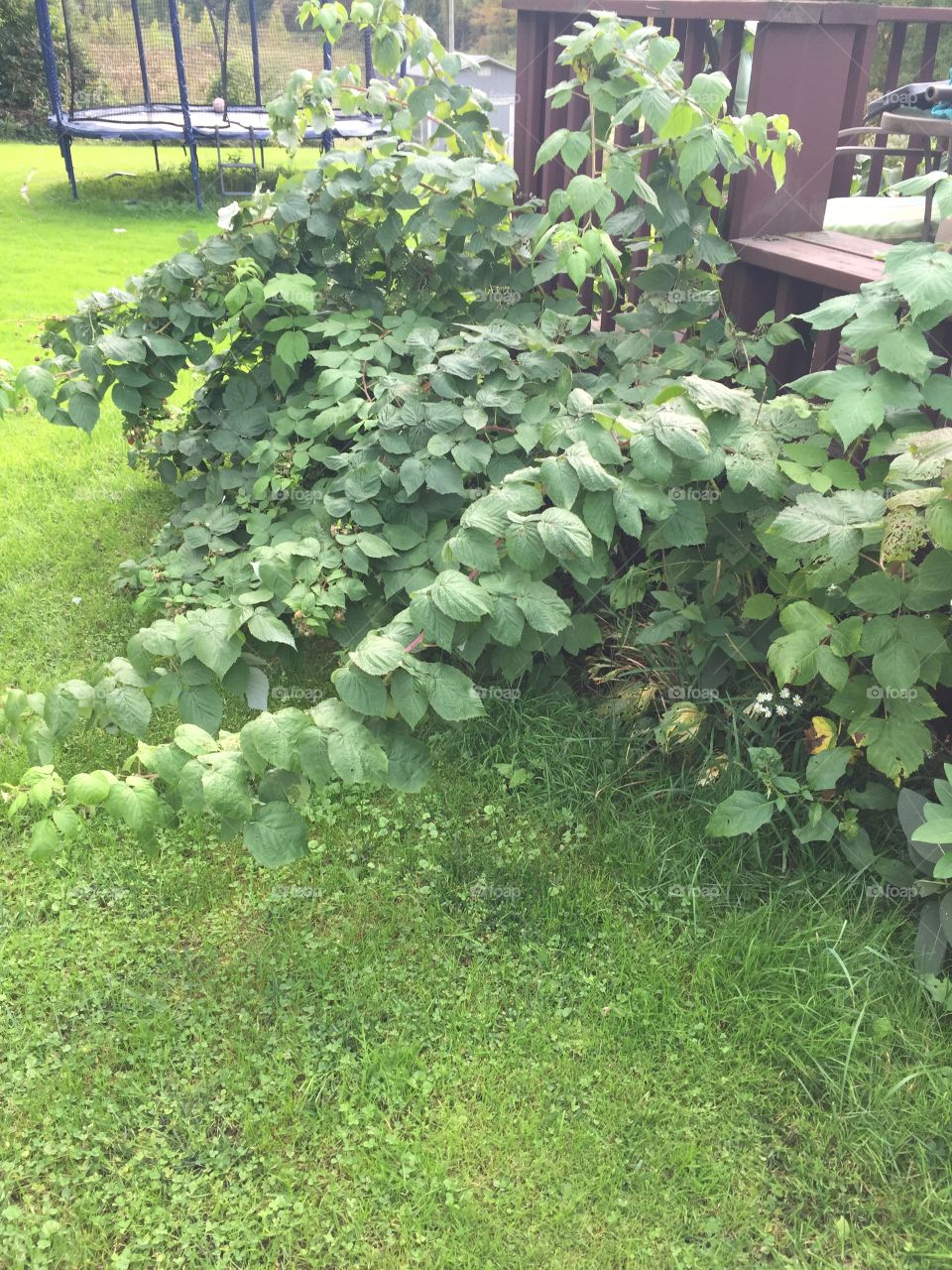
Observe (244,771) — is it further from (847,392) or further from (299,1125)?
(847,392)

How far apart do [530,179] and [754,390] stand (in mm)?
1610

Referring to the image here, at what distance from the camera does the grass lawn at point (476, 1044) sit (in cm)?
184

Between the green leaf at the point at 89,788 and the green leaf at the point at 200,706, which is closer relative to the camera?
the green leaf at the point at 89,788

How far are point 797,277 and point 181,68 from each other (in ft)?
36.1

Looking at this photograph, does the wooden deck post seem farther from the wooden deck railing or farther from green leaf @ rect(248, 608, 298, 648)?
green leaf @ rect(248, 608, 298, 648)

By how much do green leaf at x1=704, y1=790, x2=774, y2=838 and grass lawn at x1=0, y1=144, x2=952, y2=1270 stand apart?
0.16m

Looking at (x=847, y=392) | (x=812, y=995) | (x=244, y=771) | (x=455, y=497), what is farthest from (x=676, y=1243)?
(x=455, y=497)

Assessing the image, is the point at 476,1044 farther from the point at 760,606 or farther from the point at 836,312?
the point at 836,312

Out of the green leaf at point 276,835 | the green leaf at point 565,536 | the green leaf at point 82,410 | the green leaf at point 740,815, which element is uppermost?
the green leaf at point 565,536

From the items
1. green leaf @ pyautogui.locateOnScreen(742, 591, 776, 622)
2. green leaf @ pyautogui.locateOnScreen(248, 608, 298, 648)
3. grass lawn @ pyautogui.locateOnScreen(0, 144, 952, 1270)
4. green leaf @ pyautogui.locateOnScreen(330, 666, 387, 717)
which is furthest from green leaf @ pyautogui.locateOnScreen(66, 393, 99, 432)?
green leaf @ pyautogui.locateOnScreen(742, 591, 776, 622)

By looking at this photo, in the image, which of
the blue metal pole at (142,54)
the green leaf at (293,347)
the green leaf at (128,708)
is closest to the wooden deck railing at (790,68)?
the green leaf at (293,347)

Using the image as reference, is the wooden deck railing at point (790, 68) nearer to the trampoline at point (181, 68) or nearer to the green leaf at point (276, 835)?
the green leaf at point (276, 835)

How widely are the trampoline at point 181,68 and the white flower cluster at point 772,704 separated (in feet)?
32.8

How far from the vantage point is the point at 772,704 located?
8.42ft
